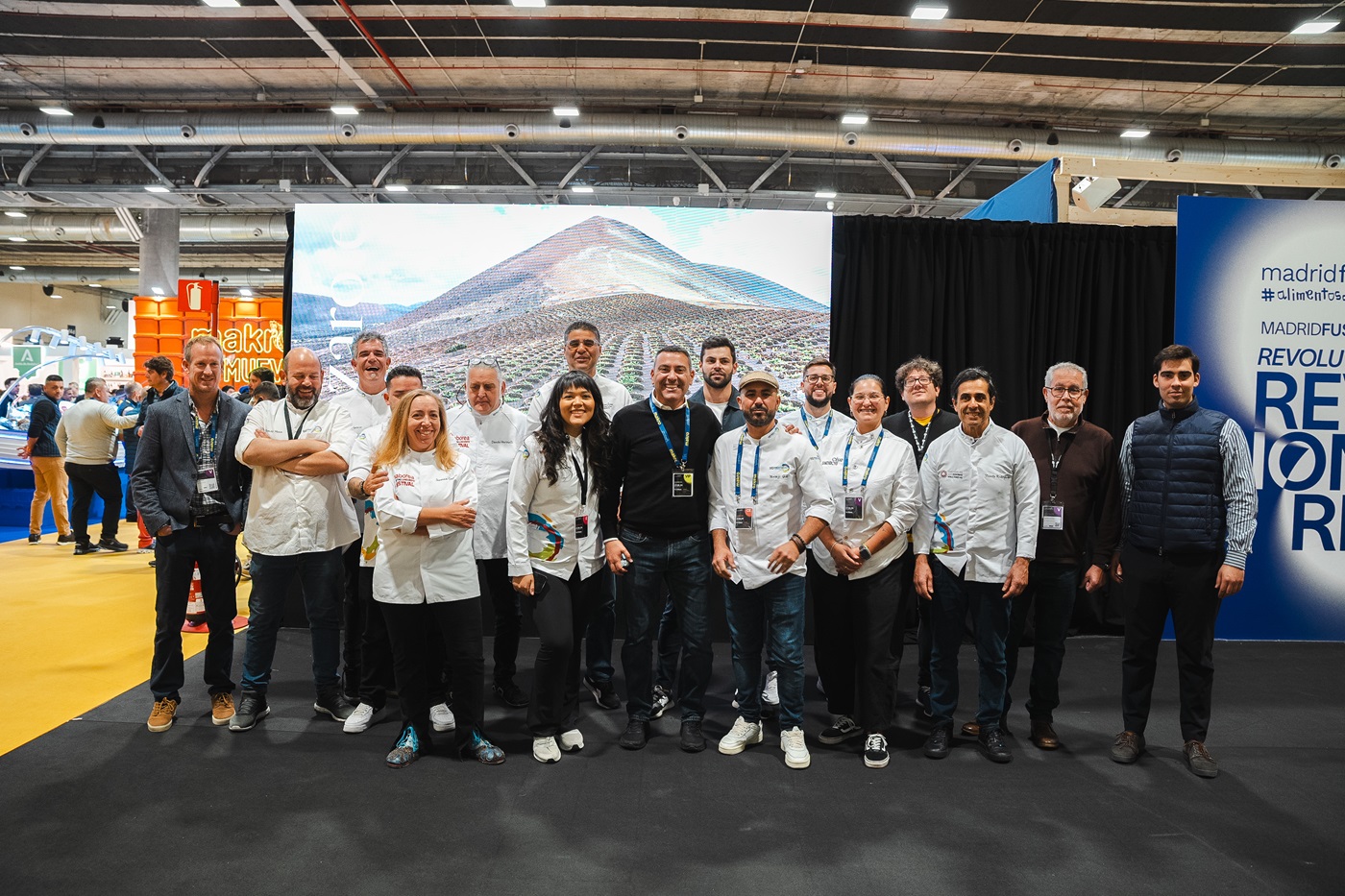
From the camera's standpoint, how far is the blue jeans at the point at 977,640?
3.06 m

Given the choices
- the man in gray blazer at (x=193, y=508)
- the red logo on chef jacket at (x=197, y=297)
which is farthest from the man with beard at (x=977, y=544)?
the red logo on chef jacket at (x=197, y=297)

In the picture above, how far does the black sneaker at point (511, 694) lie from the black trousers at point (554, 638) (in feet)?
1.71

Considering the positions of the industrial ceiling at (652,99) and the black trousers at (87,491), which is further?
the black trousers at (87,491)

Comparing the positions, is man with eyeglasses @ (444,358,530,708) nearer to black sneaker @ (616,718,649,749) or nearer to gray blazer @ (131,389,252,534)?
black sneaker @ (616,718,649,749)

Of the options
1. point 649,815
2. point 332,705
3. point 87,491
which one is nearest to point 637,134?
point 87,491

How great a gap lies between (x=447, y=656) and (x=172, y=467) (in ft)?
4.64

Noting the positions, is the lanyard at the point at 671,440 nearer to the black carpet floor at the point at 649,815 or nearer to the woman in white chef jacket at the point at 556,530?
the woman in white chef jacket at the point at 556,530

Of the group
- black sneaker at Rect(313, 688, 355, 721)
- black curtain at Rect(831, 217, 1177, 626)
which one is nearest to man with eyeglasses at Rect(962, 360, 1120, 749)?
black curtain at Rect(831, 217, 1177, 626)

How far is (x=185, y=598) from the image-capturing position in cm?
319

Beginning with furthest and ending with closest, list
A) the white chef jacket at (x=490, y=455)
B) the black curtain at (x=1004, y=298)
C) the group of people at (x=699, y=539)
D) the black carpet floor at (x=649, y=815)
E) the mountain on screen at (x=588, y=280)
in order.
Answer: the mountain on screen at (x=588, y=280)
the black curtain at (x=1004, y=298)
the white chef jacket at (x=490, y=455)
the group of people at (x=699, y=539)
the black carpet floor at (x=649, y=815)

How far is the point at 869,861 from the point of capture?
2.30 meters

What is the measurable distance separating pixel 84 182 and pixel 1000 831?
11887 millimetres

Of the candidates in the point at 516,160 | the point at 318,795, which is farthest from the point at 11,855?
the point at 516,160

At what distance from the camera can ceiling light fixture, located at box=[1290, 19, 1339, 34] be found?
6.19 metres
